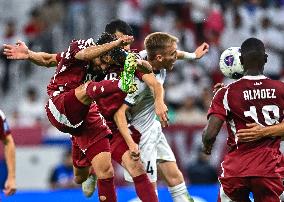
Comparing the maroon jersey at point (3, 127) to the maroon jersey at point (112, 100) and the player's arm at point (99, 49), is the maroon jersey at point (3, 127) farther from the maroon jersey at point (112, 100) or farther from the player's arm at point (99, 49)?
the player's arm at point (99, 49)

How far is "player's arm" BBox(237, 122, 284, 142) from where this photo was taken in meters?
8.12

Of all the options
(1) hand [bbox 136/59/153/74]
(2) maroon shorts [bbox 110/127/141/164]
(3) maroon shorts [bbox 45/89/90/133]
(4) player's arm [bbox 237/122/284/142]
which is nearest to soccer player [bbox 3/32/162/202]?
(2) maroon shorts [bbox 110/127/141/164]

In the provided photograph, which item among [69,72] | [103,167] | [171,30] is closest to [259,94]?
[103,167]

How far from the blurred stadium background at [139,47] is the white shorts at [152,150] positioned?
2021mm

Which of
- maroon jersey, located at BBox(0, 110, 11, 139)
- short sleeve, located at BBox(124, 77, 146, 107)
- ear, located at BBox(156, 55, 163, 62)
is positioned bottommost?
maroon jersey, located at BBox(0, 110, 11, 139)

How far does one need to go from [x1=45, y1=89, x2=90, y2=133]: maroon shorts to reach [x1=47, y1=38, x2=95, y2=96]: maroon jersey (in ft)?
0.37

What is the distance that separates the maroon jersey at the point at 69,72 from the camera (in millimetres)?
9242

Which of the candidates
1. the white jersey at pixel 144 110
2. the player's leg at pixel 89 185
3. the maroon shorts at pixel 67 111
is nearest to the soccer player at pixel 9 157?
the maroon shorts at pixel 67 111

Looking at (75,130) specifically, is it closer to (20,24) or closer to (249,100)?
(249,100)

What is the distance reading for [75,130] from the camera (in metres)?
9.42

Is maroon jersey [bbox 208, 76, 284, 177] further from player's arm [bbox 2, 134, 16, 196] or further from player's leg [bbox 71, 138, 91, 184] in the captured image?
player's arm [bbox 2, 134, 16, 196]

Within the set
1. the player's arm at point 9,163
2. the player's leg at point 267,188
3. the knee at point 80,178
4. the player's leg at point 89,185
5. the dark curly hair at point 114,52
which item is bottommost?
the player's leg at point 89,185

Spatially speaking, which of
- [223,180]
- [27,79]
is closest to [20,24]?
[27,79]

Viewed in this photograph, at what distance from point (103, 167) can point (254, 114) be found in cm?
180
